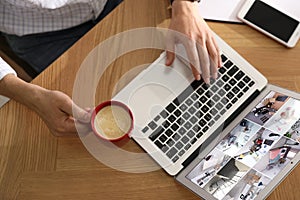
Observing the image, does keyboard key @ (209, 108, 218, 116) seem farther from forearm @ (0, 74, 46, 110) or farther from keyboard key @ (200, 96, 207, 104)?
forearm @ (0, 74, 46, 110)

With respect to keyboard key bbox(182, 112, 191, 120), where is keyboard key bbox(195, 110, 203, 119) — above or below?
above

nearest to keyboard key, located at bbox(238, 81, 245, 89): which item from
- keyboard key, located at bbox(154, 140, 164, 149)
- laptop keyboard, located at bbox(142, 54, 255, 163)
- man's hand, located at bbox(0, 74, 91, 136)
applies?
laptop keyboard, located at bbox(142, 54, 255, 163)

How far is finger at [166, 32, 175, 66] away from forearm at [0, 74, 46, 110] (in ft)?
0.86

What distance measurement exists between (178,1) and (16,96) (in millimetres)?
398

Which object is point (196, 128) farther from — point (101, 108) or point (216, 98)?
point (101, 108)

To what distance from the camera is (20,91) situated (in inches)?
42.4

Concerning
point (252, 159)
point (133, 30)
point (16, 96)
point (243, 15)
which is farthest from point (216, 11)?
point (16, 96)

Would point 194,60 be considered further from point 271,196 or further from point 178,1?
point 271,196

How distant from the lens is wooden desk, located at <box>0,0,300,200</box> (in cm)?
99

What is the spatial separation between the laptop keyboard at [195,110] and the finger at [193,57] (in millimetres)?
20

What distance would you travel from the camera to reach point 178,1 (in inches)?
44.5

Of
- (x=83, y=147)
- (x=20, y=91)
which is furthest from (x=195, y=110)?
(x=20, y=91)

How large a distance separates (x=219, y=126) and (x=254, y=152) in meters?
0.08

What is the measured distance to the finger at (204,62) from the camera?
1.06 metres
